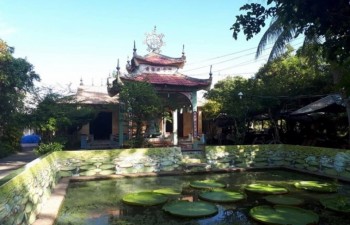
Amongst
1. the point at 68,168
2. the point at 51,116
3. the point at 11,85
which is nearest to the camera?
the point at 68,168

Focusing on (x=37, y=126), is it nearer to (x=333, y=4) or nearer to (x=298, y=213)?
(x=298, y=213)

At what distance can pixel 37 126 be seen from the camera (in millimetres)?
13328

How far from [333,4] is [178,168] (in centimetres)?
965

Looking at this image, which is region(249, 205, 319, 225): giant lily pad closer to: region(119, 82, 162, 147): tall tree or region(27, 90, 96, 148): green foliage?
region(119, 82, 162, 147): tall tree

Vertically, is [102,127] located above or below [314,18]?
below

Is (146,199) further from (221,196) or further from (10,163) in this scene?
(10,163)

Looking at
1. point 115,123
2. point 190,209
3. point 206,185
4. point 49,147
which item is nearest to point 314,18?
point 190,209

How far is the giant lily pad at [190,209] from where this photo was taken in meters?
6.71

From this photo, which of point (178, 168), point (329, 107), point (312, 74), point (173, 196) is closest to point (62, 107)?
point (178, 168)

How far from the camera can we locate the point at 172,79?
1883 cm

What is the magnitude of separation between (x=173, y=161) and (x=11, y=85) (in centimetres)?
1060

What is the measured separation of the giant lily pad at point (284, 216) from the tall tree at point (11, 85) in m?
13.5

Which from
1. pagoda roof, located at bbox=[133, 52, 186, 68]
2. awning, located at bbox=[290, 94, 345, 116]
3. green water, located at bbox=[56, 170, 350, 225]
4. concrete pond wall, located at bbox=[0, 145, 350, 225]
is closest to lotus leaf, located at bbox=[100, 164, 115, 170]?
concrete pond wall, located at bbox=[0, 145, 350, 225]

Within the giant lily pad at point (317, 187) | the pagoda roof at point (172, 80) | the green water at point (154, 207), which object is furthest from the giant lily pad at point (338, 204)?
the pagoda roof at point (172, 80)
